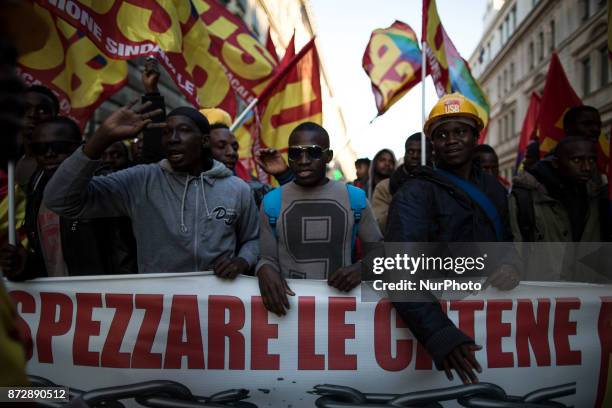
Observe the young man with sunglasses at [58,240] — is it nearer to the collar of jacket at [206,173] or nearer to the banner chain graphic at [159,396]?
the collar of jacket at [206,173]

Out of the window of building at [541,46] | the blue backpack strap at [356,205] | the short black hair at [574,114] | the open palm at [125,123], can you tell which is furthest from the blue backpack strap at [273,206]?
the window of building at [541,46]

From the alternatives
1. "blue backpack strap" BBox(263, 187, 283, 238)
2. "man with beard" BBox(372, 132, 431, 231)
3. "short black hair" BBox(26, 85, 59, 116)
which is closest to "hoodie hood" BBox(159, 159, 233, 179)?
"blue backpack strap" BBox(263, 187, 283, 238)

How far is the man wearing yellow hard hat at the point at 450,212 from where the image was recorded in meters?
2.11

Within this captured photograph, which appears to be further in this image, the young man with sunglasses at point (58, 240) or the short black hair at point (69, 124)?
the short black hair at point (69, 124)

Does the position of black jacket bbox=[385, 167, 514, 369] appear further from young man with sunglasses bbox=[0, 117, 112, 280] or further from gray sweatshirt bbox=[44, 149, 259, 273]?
young man with sunglasses bbox=[0, 117, 112, 280]

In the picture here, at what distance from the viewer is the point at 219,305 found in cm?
255

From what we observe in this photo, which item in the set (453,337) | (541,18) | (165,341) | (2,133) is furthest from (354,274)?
(541,18)

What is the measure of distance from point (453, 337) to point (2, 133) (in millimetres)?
1736

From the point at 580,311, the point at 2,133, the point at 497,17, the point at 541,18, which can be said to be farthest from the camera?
the point at 497,17

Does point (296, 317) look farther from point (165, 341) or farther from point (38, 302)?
point (38, 302)

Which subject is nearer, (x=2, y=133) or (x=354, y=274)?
(x=2, y=133)

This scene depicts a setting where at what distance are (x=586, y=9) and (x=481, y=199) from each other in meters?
28.1

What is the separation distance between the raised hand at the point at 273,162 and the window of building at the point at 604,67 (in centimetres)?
2264

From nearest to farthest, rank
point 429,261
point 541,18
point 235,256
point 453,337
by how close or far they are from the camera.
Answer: point 453,337, point 429,261, point 235,256, point 541,18
